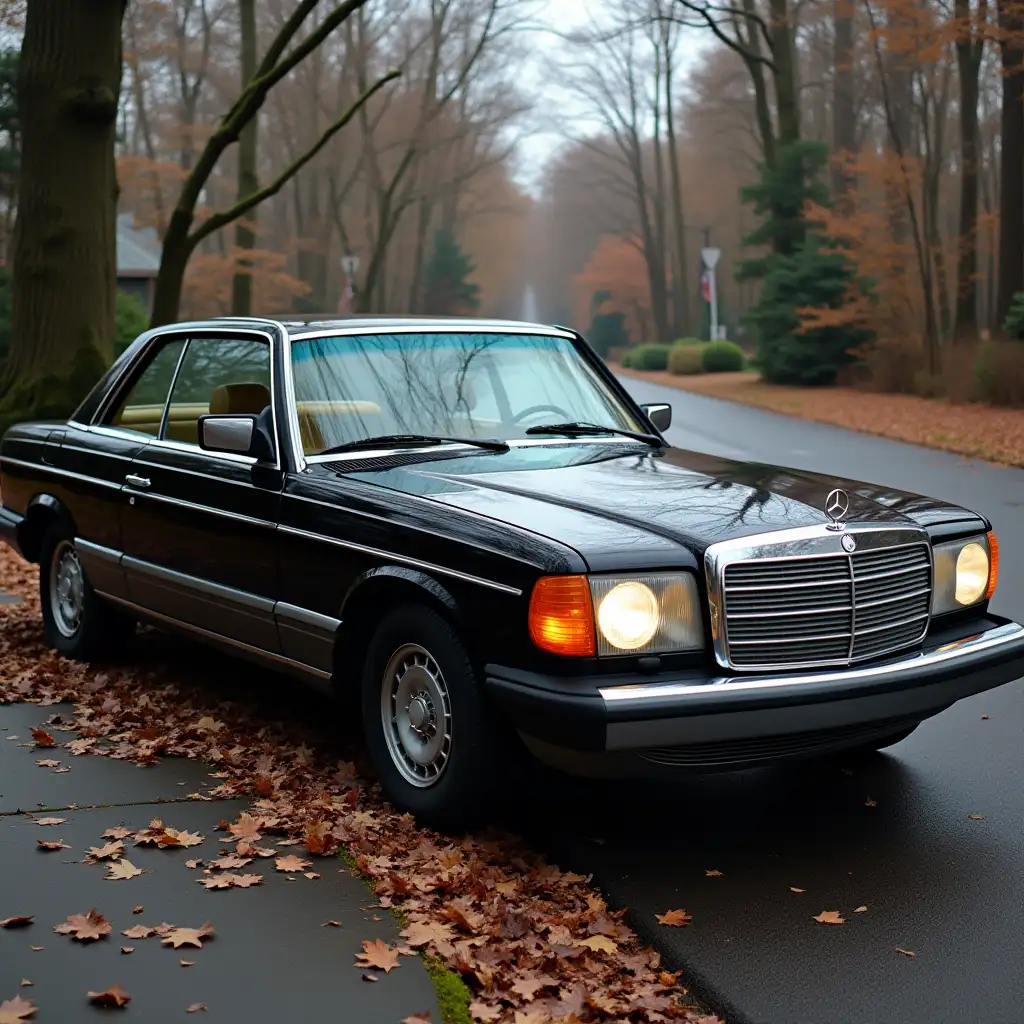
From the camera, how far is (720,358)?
154ft

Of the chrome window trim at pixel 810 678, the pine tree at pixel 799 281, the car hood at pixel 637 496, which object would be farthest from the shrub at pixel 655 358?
the chrome window trim at pixel 810 678

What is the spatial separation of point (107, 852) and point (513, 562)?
1.63 m

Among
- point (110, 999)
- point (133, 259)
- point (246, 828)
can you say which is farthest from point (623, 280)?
point (110, 999)

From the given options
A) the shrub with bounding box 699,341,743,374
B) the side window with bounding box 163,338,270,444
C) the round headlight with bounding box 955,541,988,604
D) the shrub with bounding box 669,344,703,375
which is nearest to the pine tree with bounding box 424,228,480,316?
the shrub with bounding box 669,344,703,375

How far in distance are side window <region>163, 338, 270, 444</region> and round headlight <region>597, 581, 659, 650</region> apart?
2.25 m

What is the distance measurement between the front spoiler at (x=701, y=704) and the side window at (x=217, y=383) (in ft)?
7.29

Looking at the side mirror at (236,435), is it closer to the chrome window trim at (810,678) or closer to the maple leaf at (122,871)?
the maple leaf at (122,871)

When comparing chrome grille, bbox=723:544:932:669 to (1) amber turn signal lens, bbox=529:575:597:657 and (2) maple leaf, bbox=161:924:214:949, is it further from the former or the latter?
(2) maple leaf, bbox=161:924:214:949

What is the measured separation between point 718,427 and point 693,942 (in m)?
21.3

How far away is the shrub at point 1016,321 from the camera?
25.1 m

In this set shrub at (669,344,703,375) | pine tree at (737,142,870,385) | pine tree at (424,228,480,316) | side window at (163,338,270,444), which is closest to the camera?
side window at (163,338,270,444)

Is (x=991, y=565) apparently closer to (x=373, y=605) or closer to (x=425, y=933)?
(x=373, y=605)

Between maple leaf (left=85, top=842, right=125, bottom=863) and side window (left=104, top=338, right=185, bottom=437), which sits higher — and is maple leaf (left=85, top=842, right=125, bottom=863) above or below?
below

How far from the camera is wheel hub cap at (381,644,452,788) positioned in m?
4.93
